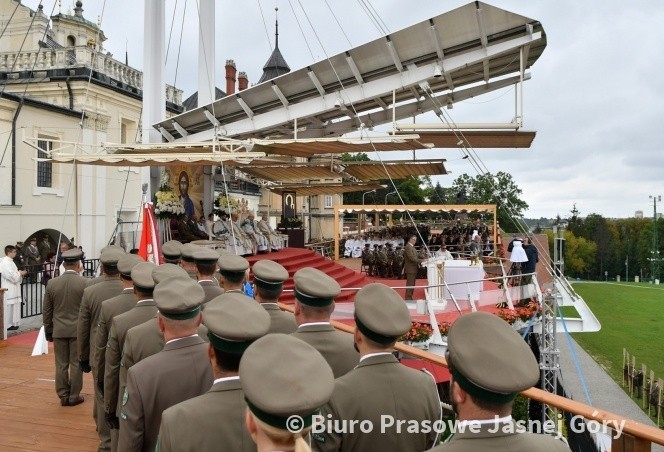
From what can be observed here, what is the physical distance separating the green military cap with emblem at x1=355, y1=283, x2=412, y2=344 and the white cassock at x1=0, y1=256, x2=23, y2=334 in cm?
898

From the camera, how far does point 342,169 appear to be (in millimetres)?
15125

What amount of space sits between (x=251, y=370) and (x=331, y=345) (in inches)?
57.6

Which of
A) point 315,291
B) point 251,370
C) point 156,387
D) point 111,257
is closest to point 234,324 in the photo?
point 251,370

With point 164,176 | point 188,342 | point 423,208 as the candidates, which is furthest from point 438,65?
point 423,208

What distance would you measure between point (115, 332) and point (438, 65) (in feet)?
31.4

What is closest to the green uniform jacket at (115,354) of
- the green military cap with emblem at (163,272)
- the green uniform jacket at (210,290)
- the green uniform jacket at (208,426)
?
the green military cap with emblem at (163,272)

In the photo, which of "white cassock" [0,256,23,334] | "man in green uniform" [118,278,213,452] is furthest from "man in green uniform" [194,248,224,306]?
"white cassock" [0,256,23,334]

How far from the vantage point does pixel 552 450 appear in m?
1.67

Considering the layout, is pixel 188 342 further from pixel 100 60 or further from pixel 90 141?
pixel 100 60

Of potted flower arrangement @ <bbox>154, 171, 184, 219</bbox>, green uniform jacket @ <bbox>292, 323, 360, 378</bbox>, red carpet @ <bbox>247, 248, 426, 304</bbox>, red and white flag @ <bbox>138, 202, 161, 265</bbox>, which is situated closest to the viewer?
green uniform jacket @ <bbox>292, 323, 360, 378</bbox>

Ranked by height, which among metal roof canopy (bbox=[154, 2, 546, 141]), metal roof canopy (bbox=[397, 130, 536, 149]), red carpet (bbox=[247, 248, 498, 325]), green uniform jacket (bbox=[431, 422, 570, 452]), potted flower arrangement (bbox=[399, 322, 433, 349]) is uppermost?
metal roof canopy (bbox=[154, 2, 546, 141])

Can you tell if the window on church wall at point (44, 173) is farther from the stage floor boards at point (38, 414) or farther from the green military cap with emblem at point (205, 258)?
the green military cap with emblem at point (205, 258)

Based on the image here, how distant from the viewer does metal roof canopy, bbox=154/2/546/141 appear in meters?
10.8

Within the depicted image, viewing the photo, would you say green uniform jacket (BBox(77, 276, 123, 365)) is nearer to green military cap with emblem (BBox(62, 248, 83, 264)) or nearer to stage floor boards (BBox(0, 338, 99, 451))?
stage floor boards (BBox(0, 338, 99, 451))
